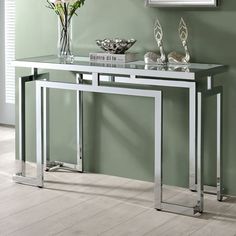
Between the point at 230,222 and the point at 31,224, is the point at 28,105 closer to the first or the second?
the point at 31,224

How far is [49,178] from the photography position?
4.74 meters

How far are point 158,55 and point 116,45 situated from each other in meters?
0.30

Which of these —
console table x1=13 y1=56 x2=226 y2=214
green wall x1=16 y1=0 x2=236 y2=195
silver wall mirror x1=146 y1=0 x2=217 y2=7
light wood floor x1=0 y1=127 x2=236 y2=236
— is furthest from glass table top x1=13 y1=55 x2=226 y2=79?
light wood floor x1=0 y1=127 x2=236 y2=236

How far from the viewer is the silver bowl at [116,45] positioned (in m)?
4.32

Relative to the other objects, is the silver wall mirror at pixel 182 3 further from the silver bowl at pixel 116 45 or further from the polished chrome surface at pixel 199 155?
the polished chrome surface at pixel 199 155

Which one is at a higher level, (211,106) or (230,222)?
(211,106)

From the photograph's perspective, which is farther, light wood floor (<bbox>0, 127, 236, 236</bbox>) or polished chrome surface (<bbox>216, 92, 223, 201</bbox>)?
polished chrome surface (<bbox>216, 92, 223, 201</bbox>)

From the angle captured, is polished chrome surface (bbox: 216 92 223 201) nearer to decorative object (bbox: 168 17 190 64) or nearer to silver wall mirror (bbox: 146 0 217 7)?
decorative object (bbox: 168 17 190 64)

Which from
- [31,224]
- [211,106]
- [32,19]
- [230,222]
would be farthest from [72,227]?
[32,19]

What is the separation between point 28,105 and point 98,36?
867 millimetres

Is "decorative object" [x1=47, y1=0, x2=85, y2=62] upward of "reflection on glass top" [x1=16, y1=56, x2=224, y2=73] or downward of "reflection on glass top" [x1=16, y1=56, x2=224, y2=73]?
upward

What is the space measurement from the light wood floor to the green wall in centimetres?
17

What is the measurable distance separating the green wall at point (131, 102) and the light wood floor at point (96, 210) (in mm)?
169

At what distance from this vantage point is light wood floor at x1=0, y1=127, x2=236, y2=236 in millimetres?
3645
